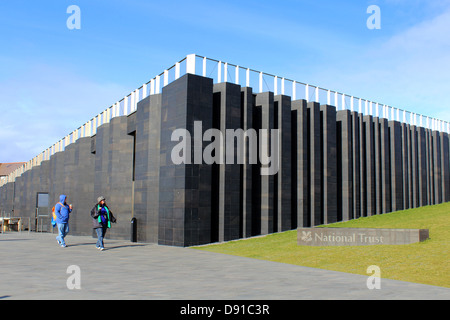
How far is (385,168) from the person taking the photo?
36406 mm

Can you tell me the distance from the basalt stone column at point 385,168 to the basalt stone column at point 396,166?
49 centimetres

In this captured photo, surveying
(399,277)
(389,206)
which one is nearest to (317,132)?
(389,206)

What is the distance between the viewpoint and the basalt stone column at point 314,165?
2902cm

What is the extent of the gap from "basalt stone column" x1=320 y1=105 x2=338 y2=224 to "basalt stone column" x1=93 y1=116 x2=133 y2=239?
13.7 metres

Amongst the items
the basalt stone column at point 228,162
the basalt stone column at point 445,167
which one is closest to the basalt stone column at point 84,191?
the basalt stone column at point 228,162

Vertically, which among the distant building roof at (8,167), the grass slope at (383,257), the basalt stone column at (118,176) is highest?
the distant building roof at (8,167)

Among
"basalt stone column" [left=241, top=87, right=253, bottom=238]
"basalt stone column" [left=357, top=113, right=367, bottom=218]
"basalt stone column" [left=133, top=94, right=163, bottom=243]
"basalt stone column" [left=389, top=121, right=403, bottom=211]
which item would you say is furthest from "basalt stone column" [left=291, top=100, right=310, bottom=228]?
"basalt stone column" [left=389, top=121, right=403, bottom=211]

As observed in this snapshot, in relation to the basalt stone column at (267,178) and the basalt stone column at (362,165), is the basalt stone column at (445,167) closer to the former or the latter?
the basalt stone column at (362,165)

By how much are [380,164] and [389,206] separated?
12.0ft

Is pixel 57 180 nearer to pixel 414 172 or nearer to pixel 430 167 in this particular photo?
pixel 414 172

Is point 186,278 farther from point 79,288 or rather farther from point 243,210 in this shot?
point 243,210

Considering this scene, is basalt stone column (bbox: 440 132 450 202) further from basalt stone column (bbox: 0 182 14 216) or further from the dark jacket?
basalt stone column (bbox: 0 182 14 216)
